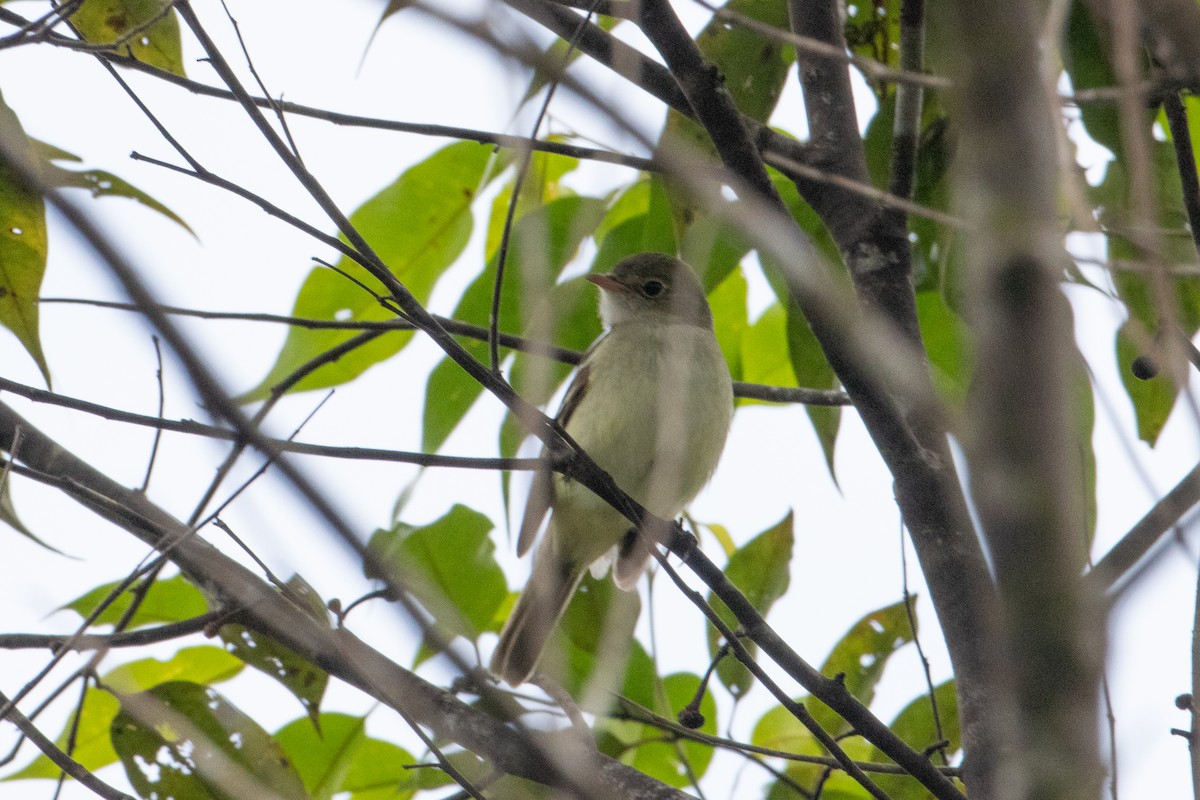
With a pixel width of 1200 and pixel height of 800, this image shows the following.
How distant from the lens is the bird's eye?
19.5 feet

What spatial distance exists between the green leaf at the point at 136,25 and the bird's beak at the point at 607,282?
228cm

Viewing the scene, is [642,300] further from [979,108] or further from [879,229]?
[979,108]

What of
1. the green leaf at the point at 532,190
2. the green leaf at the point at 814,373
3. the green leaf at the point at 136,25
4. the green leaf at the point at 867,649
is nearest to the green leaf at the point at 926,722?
the green leaf at the point at 867,649

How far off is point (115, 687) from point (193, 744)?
1.50 ft

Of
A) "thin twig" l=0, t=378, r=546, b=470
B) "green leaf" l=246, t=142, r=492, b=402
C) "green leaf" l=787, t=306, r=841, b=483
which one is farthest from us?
"green leaf" l=246, t=142, r=492, b=402

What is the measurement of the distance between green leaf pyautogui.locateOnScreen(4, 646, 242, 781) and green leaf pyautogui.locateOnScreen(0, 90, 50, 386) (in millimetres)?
1071

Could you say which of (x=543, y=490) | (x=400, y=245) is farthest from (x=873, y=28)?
(x=543, y=490)

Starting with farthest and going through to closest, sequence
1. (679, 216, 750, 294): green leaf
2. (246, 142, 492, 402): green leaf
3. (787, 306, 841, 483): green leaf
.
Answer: (246, 142, 492, 402): green leaf, (787, 306, 841, 483): green leaf, (679, 216, 750, 294): green leaf

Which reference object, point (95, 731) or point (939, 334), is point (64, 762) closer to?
point (95, 731)

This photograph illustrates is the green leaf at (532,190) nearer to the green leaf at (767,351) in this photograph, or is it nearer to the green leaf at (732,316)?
the green leaf at (732,316)

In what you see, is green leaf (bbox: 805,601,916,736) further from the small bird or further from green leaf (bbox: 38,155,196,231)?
green leaf (bbox: 38,155,196,231)

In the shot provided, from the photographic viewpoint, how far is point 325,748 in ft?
13.3

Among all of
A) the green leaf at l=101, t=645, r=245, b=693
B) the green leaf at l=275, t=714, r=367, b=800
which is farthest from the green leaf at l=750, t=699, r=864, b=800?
the green leaf at l=101, t=645, r=245, b=693

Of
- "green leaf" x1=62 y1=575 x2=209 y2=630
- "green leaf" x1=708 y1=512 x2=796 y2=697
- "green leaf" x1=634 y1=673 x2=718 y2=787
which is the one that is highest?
"green leaf" x1=708 y1=512 x2=796 y2=697
